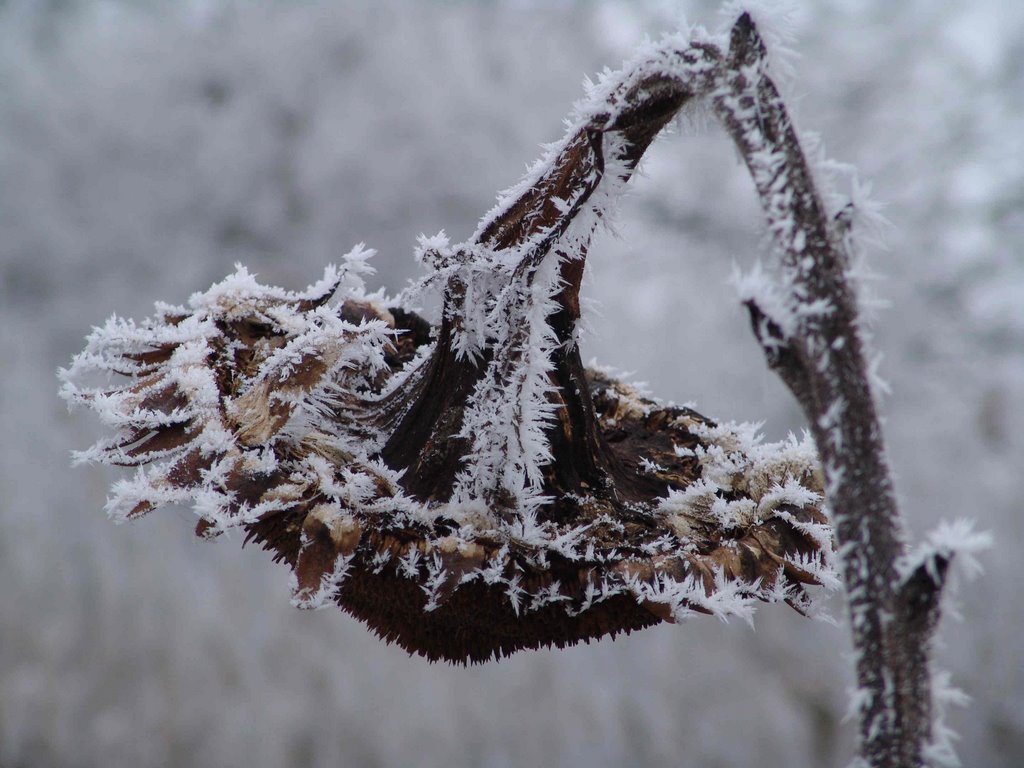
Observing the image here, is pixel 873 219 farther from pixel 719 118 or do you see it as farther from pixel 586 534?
pixel 586 534

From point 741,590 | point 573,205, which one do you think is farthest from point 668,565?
point 573,205

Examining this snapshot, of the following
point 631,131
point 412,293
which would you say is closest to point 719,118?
point 631,131

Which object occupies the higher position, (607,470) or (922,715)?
(607,470)

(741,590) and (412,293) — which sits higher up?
(412,293)

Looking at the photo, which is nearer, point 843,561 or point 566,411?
point 843,561

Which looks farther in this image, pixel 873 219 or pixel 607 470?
pixel 607 470

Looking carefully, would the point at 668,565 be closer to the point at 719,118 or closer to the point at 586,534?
the point at 586,534

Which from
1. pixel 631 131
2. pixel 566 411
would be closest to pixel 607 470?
pixel 566 411
